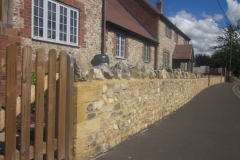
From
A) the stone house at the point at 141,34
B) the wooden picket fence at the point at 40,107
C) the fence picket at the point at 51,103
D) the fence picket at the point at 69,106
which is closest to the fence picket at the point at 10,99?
the wooden picket fence at the point at 40,107

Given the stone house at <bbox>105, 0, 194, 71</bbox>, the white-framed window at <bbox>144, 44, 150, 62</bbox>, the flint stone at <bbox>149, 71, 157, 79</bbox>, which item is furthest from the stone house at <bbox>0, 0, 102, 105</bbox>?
the white-framed window at <bbox>144, 44, 150, 62</bbox>

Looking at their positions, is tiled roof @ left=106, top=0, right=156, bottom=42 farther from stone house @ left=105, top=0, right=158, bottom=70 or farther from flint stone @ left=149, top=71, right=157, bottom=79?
flint stone @ left=149, top=71, right=157, bottom=79

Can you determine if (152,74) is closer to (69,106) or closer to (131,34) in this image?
(69,106)

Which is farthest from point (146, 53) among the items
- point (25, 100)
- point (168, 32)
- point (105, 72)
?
point (25, 100)

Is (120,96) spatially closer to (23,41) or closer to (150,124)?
(150,124)

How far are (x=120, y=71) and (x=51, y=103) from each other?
1.92 m

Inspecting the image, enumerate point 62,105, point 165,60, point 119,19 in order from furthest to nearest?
point 165,60 < point 119,19 < point 62,105

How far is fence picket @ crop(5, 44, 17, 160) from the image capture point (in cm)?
232

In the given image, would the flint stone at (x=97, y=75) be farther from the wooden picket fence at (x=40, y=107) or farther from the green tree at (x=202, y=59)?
the green tree at (x=202, y=59)

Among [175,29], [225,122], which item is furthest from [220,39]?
[225,122]

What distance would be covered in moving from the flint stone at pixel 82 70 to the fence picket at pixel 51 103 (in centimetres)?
41

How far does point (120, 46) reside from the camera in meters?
13.2

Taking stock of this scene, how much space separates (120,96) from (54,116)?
1.69m

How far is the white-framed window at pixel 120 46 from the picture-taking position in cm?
1312
